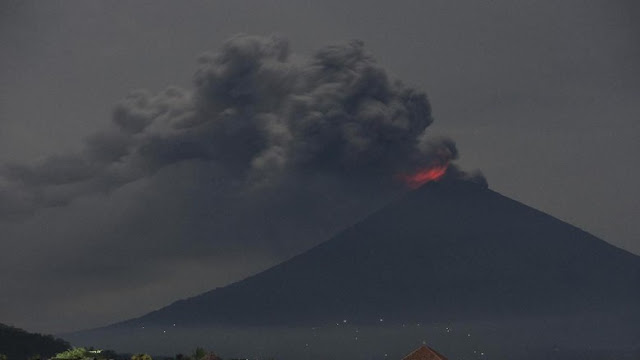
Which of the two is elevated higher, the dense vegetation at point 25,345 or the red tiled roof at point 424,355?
the dense vegetation at point 25,345

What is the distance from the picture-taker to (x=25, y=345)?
181625 mm

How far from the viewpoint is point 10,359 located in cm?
17262

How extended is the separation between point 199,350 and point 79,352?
428 inches

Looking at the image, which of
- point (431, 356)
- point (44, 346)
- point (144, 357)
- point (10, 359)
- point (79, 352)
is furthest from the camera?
point (44, 346)

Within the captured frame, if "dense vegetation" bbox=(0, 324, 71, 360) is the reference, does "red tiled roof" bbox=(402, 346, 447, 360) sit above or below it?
below

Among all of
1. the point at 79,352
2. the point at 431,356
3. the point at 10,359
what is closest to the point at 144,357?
the point at 79,352

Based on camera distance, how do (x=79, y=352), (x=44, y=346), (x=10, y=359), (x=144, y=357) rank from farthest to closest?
1. (x=44, y=346)
2. (x=10, y=359)
3. (x=79, y=352)
4. (x=144, y=357)

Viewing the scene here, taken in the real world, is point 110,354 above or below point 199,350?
above

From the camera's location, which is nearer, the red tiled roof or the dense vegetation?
the red tiled roof

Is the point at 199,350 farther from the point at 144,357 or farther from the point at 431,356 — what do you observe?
the point at 431,356

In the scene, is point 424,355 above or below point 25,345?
below

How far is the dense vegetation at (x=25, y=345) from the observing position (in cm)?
17550

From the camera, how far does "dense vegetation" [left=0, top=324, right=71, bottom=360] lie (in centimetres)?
17550

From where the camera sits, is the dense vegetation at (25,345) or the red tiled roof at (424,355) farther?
the dense vegetation at (25,345)
